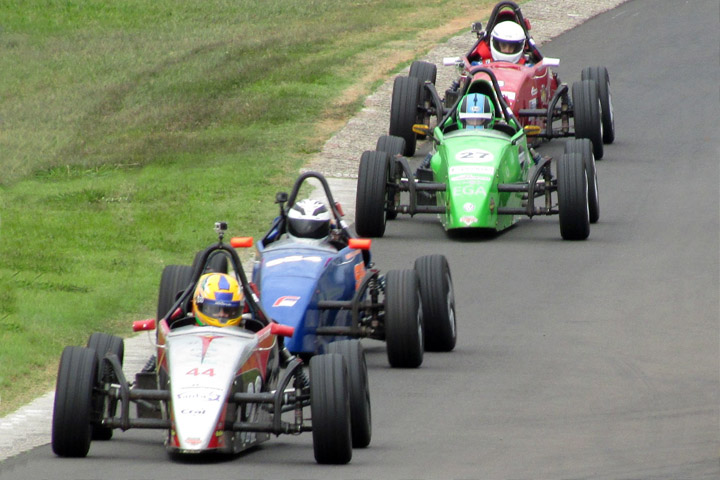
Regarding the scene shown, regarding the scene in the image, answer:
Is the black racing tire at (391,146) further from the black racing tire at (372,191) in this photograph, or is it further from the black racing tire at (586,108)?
the black racing tire at (586,108)

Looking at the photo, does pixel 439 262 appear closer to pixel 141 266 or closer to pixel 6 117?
pixel 141 266

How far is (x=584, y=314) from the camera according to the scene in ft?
59.6

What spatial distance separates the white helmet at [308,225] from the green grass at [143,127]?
244cm

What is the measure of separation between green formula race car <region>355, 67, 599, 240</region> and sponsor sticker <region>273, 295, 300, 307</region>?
6.26 meters

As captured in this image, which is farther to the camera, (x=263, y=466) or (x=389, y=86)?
(x=389, y=86)

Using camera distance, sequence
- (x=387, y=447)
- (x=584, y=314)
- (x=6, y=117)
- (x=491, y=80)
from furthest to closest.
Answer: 1. (x=6, y=117)
2. (x=491, y=80)
3. (x=584, y=314)
4. (x=387, y=447)

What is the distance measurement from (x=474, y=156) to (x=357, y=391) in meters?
9.46

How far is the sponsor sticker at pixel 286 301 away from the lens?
15188 mm

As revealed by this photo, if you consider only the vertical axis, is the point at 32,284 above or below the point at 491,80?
below

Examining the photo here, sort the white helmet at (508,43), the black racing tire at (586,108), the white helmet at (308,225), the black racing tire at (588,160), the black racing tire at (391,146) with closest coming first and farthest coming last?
the white helmet at (308,225) < the black racing tire at (588,160) < the black racing tire at (391,146) < the black racing tire at (586,108) < the white helmet at (508,43)

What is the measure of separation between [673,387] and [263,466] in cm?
456

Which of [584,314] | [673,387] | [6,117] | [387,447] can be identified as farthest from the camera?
[6,117]

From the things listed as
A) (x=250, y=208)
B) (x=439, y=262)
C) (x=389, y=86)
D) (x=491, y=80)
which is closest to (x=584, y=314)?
(x=439, y=262)

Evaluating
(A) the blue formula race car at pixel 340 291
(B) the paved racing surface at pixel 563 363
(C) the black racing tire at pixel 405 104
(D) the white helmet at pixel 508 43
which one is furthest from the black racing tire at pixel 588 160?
(A) the blue formula race car at pixel 340 291
